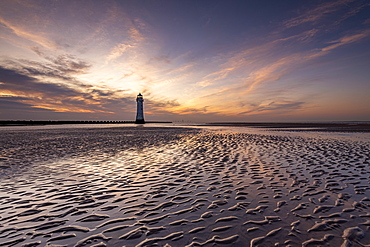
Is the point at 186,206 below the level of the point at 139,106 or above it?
below

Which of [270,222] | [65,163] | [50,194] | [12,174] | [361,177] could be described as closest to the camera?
[270,222]

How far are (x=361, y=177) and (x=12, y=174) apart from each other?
17.3 meters

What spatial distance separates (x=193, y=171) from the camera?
1007cm

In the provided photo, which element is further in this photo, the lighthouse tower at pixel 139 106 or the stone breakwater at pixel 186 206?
the lighthouse tower at pixel 139 106

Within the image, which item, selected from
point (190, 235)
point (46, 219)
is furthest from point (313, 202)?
point (46, 219)

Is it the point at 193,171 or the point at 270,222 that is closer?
the point at 270,222

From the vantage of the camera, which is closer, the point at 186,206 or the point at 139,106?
the point at 186,206

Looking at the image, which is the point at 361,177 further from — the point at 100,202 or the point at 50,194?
the point at 50,194

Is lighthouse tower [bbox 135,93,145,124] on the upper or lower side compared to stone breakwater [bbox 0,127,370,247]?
upper

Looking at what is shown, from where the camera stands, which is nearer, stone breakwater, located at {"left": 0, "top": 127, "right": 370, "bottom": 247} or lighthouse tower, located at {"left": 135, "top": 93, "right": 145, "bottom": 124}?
stone breakwater, located at {"left": 0, "top": 127, "right": 370, "bottom": 247}

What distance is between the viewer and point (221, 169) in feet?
34.0

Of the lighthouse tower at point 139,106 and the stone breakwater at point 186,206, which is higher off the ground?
the lighthouse tower at point 139,106

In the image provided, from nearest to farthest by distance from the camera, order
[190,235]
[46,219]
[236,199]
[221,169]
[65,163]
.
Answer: [190,235] < [46,219] < [236,199] < [221,169] < [65,163]

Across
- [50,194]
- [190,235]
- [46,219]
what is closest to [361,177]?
[190,235]
